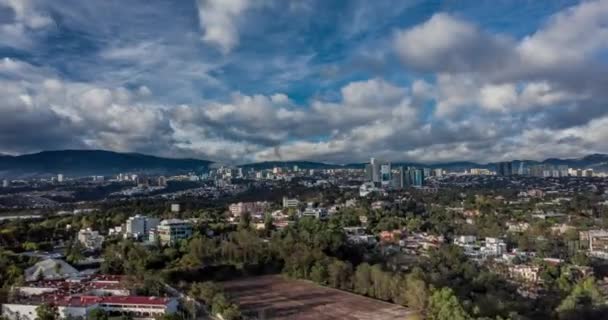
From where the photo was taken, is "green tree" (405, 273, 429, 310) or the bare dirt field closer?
"green tree" (405, 273, 429, 310)

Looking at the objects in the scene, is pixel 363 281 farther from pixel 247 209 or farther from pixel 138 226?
pixel 247 209

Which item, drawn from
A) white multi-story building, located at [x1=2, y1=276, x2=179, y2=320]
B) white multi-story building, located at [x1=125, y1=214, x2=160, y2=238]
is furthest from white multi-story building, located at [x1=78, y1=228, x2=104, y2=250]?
white multi-story building, located at [x1=2, y1=276, x2=179, y2=320]

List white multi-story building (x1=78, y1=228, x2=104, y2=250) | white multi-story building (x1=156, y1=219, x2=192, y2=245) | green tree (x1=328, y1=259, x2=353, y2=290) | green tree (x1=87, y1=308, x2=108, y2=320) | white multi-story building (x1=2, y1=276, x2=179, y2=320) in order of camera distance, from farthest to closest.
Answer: white multi-story building (x1=156, y1=219, x2=192, y2=245) → white multi-story building (x1=78, y1=228, x2=104, y2=250) → green tree (x1=328, y1=259, x2=353, y2=290) → white multi-story building (x1=2, y1=276, x2=179, y2=320) → green tree (x1=87, y1=308, x2=108, y2=320)

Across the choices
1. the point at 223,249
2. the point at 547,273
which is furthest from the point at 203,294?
the point at 547,273

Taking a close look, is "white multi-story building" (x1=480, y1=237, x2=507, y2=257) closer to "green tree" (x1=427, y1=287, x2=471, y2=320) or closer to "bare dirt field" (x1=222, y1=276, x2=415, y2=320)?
"bare dirt field" (x1=222, y1=276, x2=415, y2=320)

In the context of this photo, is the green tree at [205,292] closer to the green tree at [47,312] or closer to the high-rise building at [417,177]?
the green tree at [47,312]

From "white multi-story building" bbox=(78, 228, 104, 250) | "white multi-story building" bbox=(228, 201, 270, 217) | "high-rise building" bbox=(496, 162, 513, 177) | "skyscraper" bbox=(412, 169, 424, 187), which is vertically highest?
"high-rise building" bbox=(496, 162, 513, 177)

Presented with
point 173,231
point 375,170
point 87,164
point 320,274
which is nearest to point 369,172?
point 375,170

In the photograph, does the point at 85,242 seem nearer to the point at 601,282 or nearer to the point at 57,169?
the point at 601,282
